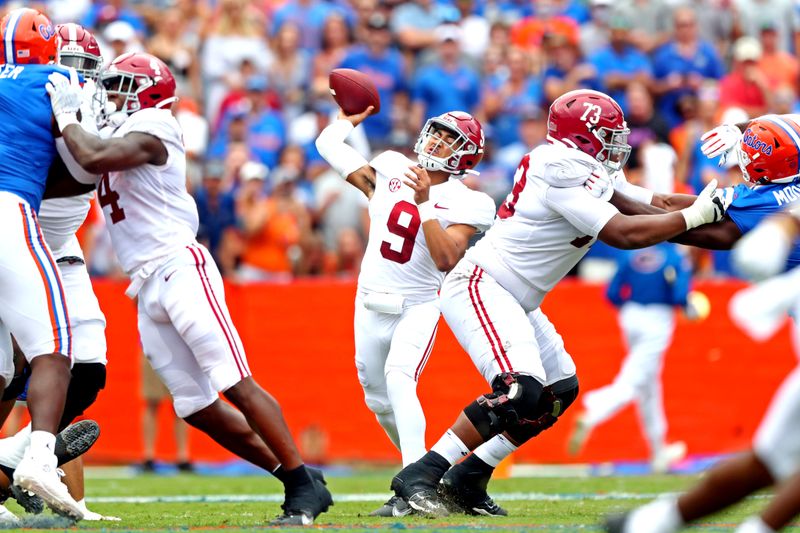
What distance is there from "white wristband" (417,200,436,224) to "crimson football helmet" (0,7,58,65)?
5.91ft

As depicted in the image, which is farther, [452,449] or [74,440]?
[452,449]

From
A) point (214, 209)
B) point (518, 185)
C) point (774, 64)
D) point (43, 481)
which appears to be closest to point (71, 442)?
point (43, 481)

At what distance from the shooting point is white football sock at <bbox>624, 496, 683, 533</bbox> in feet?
13.1

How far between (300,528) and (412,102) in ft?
26.3

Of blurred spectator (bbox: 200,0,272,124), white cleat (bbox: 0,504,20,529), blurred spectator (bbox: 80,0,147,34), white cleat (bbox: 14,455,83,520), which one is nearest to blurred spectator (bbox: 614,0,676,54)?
blurred spectator (bbox: 200,0,272,124)

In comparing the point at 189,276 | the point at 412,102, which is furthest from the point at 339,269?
the point at 189,276

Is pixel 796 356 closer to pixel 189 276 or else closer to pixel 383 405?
pixel 383 405

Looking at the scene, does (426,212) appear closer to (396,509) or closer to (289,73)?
(396,509)

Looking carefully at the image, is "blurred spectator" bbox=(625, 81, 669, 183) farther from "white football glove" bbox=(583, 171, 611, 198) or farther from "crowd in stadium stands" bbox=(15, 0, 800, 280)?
"white football glove" bbox=(583, 171, 611, 198)

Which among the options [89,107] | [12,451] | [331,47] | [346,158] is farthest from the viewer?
[331,47]

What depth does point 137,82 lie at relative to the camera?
5973 mm

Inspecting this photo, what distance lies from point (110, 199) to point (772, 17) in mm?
9655

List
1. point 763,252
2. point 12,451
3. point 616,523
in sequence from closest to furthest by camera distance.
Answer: point 763,252
point 616,523
point 12,451

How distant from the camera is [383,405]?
21.9 feet
